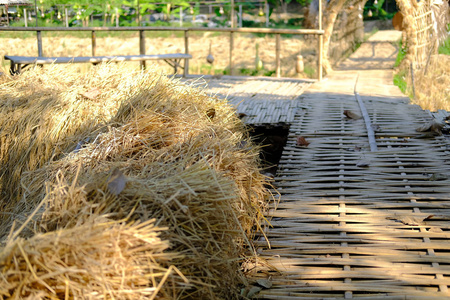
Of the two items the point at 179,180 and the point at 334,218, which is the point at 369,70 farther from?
the point at 179,180

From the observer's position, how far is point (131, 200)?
6.48 feet

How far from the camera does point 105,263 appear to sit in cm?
162

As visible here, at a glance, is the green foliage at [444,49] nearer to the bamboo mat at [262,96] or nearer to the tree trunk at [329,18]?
the tree trunk at [329,18]

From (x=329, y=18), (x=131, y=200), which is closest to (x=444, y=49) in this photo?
(x=329, y=18)

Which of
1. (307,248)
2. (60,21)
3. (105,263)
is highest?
(60,21)

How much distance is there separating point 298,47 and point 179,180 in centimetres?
1644

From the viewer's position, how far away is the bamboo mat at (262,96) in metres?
4.79

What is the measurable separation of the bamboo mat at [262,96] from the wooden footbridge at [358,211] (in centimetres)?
6

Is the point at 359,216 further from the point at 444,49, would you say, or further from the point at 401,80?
the point at 444,49

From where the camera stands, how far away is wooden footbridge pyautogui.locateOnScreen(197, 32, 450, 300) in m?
2.20

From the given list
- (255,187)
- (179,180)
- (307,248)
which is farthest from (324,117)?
(179,180)

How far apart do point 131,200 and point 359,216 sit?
1388 mm

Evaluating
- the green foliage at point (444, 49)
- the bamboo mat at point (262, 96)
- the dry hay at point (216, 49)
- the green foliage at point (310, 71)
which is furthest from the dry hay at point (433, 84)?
the dry hay at point (216, 49)

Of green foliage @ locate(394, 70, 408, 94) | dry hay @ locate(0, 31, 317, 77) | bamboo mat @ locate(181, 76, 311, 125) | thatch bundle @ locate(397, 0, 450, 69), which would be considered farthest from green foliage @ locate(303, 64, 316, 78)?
bamboo mat @ locate(181, 76, 311, 125)
